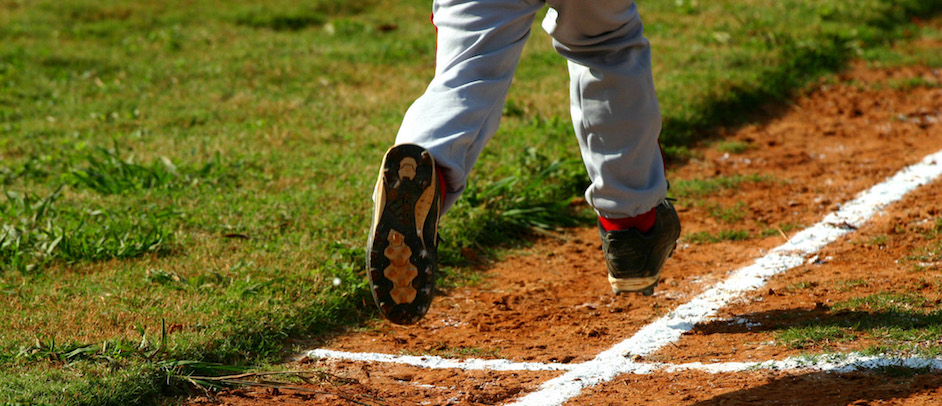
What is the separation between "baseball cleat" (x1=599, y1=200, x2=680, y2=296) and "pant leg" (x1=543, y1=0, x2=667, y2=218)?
0.37ft

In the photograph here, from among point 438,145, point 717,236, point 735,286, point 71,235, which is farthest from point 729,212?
point 71,235

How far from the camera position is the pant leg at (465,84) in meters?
2.38

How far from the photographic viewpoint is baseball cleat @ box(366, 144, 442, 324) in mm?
2303

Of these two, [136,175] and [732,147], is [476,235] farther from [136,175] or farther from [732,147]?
[732,147]

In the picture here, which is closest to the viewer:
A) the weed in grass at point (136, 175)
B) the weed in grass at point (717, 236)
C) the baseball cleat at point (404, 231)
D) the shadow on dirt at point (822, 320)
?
the baseball cleat at point (404, 231)

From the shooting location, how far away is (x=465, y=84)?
2.44m

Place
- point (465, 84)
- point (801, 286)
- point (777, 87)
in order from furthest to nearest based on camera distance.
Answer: point (777, 87), point (801, 286), point (465, 84)

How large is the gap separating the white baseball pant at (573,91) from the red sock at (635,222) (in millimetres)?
64

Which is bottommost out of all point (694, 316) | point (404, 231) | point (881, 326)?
point (694, 316)

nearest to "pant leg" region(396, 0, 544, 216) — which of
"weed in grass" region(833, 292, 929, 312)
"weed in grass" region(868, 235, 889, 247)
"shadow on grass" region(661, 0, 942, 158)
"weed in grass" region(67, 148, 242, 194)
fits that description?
"weed in grass" region(833, 292, 929, 312)

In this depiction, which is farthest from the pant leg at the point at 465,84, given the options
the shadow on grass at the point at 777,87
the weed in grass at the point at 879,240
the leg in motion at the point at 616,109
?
the shadow on grass at the point at 777,87

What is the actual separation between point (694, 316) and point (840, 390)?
80cm

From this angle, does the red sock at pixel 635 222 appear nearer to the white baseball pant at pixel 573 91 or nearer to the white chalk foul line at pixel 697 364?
the white baseball pant at pixel 573 91

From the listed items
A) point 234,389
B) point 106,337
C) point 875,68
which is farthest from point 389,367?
point 875,68
